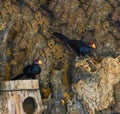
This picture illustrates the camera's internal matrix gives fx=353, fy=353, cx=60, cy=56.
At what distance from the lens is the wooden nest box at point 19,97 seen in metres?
7.69

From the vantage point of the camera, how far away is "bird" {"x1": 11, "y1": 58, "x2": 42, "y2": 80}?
802cm

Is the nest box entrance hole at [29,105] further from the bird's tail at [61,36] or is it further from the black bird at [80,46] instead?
the bird's tail at [61,36]

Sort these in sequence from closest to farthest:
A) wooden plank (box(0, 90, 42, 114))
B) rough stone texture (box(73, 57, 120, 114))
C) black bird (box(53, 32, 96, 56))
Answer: wooden plank (box(0, 90, 42, 114)), rough stone texture (box(73, 57, 120, 114)), black bird (box(53, 32, 96, 56))

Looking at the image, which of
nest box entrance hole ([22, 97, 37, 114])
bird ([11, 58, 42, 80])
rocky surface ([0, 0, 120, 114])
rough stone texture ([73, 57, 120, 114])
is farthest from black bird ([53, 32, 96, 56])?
nest box entrance hole ([22, 97, 37, 114])

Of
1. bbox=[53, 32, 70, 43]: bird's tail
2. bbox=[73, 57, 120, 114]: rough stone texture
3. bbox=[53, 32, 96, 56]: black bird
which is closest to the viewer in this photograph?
bbox=[73, 57, 120, 114]: rough stone texture

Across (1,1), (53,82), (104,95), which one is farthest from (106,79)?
(1,1)

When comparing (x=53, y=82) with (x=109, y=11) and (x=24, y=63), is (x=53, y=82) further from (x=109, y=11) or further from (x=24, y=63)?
(x=109, y=11)

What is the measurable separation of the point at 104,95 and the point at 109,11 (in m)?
2.31

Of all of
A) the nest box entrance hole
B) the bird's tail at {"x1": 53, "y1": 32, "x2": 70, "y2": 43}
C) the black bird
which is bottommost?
the nest box entrance hole

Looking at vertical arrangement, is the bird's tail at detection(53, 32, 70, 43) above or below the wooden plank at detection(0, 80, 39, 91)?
above

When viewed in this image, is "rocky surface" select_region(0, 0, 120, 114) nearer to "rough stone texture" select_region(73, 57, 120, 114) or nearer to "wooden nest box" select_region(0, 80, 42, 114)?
"rough stone texture" select_region(73, 57, 120, 114)

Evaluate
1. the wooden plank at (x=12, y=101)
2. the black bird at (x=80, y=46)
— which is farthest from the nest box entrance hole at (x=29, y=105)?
the black bird at (x=80, y=46)

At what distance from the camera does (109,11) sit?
903 cm

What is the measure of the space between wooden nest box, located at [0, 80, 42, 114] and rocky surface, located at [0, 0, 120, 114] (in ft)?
0.97
